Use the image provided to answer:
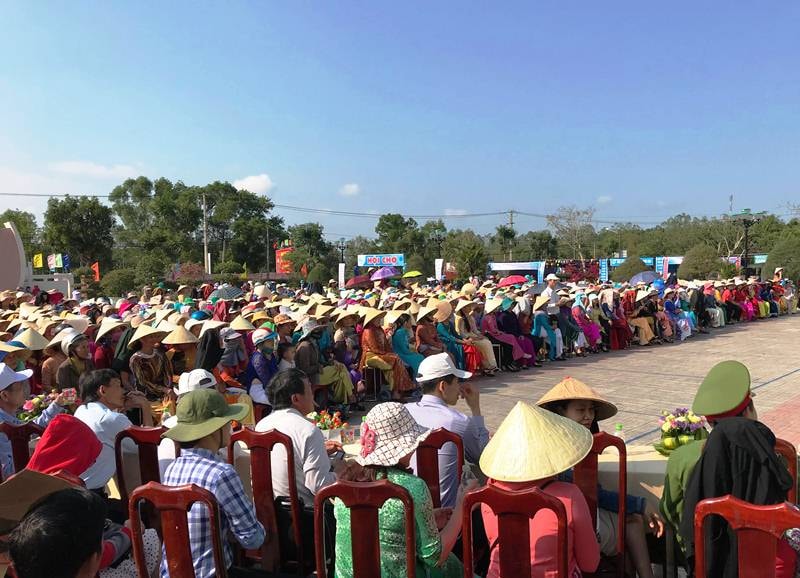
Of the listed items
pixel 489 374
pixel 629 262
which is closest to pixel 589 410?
pixel 489 374

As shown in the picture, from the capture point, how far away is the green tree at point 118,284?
2822 centimetres

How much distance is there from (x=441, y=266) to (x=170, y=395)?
28589 mm

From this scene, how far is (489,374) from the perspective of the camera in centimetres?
1141

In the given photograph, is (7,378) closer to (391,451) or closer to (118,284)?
(391,451)

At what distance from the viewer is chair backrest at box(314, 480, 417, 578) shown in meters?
2.35

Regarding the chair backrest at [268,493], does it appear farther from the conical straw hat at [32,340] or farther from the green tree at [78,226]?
the green tree at [78,226]

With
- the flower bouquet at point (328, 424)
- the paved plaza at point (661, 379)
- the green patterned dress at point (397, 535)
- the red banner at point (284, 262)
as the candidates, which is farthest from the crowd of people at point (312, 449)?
the red banner at point (284, 262)

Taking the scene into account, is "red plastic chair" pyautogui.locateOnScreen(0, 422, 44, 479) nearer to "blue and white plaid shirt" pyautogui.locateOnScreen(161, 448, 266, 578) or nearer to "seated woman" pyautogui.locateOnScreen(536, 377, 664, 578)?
"blue and white plaid shirt" pyautogui.locateOnScreen(161, 448, 266, 578)

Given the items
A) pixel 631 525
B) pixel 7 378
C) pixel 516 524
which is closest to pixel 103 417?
pixel 7 378

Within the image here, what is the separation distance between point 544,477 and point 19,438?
11.9 feet

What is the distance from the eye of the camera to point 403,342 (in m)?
9.66

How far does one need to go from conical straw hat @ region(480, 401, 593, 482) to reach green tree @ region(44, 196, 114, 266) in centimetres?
4076

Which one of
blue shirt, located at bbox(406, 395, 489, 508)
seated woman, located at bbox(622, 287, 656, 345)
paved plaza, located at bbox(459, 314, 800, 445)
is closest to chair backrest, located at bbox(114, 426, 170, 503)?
blue shirt, located at bbox(406, 395, 489, 508)

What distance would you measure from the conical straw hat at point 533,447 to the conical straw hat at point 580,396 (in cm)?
105
